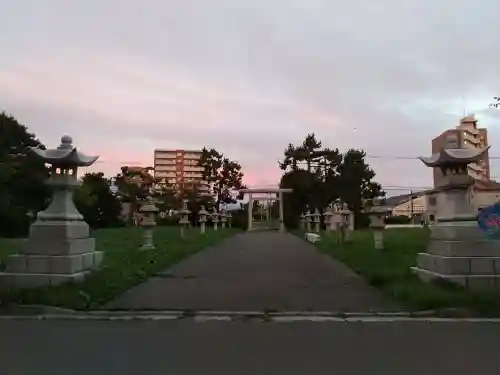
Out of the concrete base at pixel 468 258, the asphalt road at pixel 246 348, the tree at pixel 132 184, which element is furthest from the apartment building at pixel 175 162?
the asphalt road at pixel 246 348

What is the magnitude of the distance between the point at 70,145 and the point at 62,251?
2162 millimetres

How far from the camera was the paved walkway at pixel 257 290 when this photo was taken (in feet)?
27.9

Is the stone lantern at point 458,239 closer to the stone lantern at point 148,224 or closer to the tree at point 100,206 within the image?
the stone lantern at point 148,224

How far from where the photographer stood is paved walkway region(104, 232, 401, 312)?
8492mm

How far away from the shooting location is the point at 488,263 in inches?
361

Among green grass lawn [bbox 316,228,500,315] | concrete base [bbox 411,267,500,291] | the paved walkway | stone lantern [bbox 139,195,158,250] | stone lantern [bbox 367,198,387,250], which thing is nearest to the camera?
green grass lawn [bbox 316,228,500,315]

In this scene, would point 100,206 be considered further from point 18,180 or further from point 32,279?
point 32,279

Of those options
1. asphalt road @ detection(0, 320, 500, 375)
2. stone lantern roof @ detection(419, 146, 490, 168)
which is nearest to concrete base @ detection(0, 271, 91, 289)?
asphalt road @ detection(0, 320, 500, 375)

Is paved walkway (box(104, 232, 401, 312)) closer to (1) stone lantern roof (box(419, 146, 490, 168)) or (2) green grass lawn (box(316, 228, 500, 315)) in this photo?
(2) green grass lawn (box(316, 228, 500, 315))

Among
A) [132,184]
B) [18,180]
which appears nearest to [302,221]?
[132,184]

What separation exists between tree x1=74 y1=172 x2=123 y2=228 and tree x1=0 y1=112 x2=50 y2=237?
→ 5701 mm

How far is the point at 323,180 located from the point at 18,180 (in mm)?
25802

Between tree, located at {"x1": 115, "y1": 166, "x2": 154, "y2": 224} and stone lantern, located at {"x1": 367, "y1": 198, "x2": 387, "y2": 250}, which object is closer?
stone lantern, located at {"x1": 367, "y1": 198, "x2": 387, "y2": 250}

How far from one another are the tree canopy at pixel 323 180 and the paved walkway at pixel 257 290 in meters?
29.5
